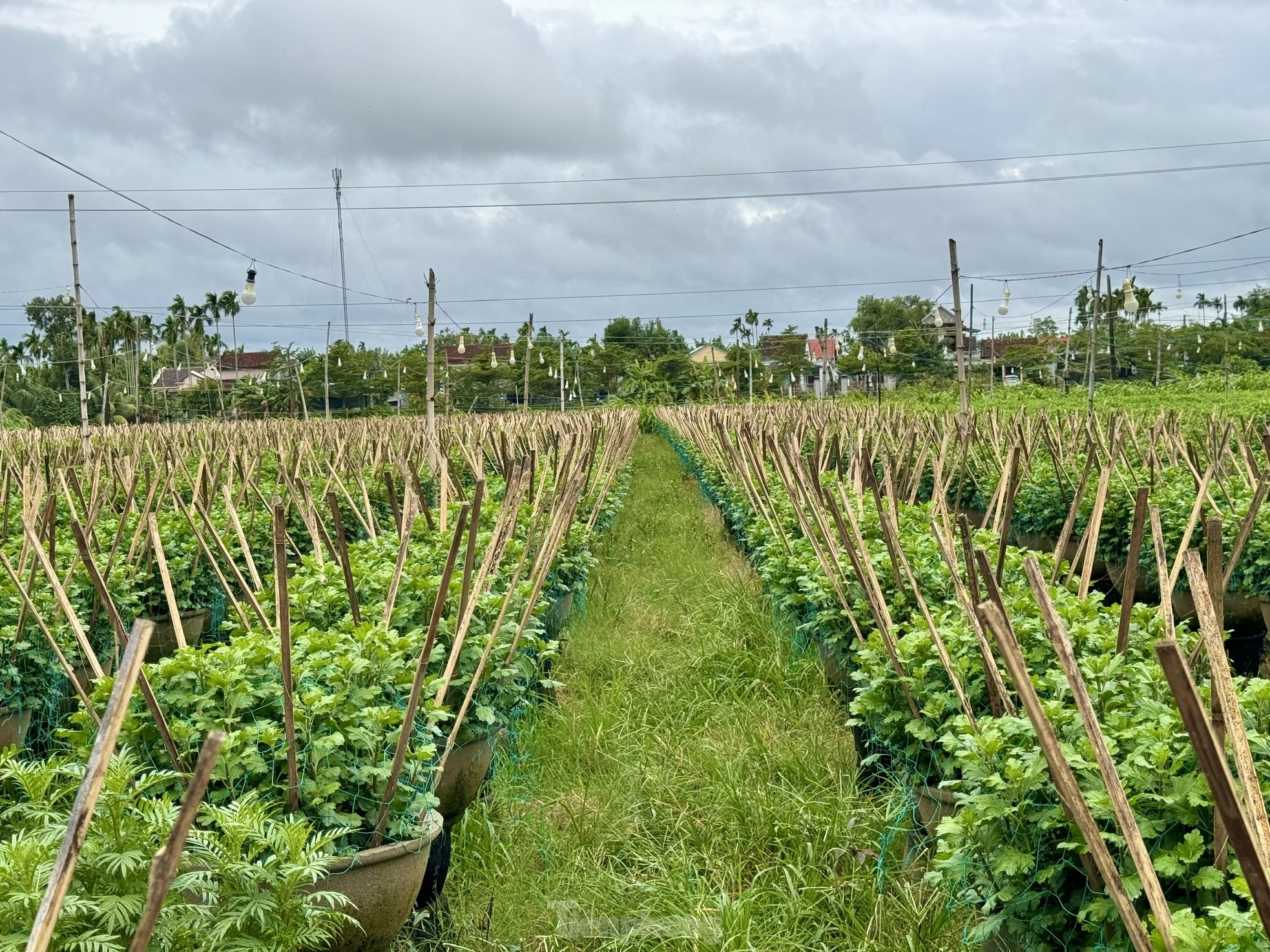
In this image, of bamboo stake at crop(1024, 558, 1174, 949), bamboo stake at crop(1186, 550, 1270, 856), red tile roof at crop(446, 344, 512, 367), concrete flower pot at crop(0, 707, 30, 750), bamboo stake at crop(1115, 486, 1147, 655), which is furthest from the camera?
red tile roof at crop(446, 344, 512, 367)

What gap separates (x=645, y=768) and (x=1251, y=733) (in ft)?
9.29

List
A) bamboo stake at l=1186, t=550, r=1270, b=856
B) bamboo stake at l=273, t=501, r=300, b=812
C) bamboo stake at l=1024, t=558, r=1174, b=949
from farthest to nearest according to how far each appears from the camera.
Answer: bamboo stake at l=273, t=501, r=300, b=812
bamboo stake at l=1024, t=558, r=1174, b=949
bamboo stake at l=1186, t=550, r=1270, b=856

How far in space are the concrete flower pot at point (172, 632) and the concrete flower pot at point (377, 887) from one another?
13.1ft

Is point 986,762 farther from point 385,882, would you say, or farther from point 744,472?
point 744,472

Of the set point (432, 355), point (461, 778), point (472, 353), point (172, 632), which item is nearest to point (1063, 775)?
point (461, 778)

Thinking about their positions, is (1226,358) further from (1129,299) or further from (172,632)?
(172,632)

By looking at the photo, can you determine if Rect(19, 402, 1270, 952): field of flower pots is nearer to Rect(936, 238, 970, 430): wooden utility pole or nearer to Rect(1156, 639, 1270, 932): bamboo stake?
Rect(1156, 639, 1270, 932): bamboo stake

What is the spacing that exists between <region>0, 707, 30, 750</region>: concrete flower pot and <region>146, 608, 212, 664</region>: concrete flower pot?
1589mm

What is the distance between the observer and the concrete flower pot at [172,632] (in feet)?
21.2

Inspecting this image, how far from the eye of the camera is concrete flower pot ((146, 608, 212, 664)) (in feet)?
21.2

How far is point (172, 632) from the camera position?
6.67m

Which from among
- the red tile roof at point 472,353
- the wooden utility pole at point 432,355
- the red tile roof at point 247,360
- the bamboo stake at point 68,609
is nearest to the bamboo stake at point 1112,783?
the bamboo stake at point 68,609

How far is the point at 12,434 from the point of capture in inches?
1019

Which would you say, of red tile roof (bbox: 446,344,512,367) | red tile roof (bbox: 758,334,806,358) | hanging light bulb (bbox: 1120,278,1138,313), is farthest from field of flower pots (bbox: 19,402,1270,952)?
red tile roof (bbox: 758,334,806,358)
